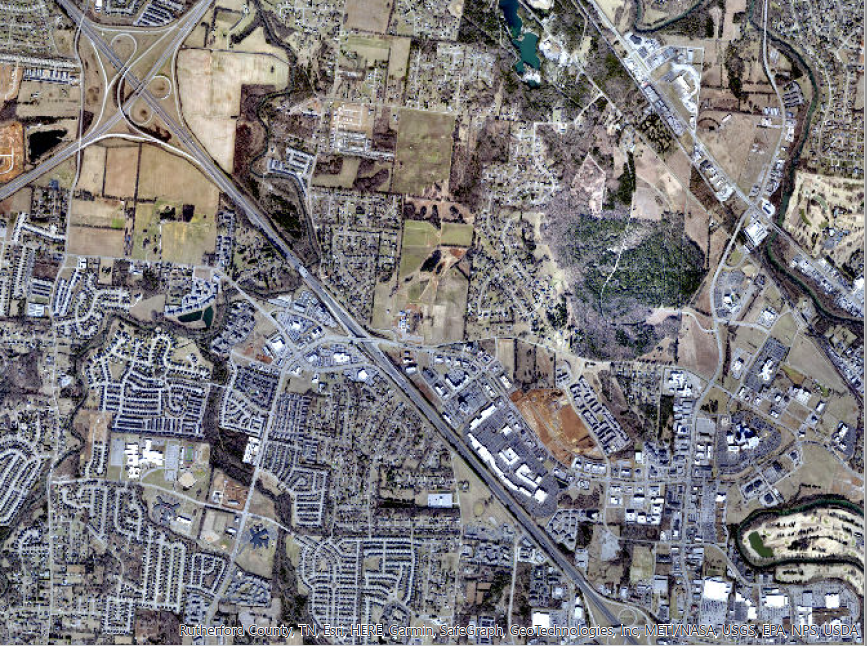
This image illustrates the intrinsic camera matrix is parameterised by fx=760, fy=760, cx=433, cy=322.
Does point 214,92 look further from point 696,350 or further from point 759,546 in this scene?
point 759,546

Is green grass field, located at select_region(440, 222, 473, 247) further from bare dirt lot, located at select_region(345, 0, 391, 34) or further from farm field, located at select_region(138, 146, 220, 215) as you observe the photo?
farm field, located at select_region(138, 146, 220, 215)

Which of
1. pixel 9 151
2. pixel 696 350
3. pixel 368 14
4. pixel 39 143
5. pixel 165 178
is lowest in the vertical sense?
pixel 696 350

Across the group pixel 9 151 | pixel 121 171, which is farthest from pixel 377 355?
pixel 9 151

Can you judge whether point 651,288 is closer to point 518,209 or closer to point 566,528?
point 518,209

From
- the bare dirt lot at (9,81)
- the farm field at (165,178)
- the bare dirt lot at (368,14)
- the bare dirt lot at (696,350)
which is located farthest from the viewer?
the bare dirt lot at (696,350)

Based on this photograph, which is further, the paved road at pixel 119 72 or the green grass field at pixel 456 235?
the green grass field at pixel 456 235

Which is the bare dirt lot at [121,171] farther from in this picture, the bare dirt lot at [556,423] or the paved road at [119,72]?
the bare dirt lot at [556,423]

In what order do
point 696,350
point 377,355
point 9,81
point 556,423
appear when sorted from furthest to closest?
point 696,350, point 556,423, point 377,355, point 9,81

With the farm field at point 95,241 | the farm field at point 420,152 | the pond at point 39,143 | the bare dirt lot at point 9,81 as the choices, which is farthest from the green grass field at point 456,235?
the bare dirt lot at point 9,81
